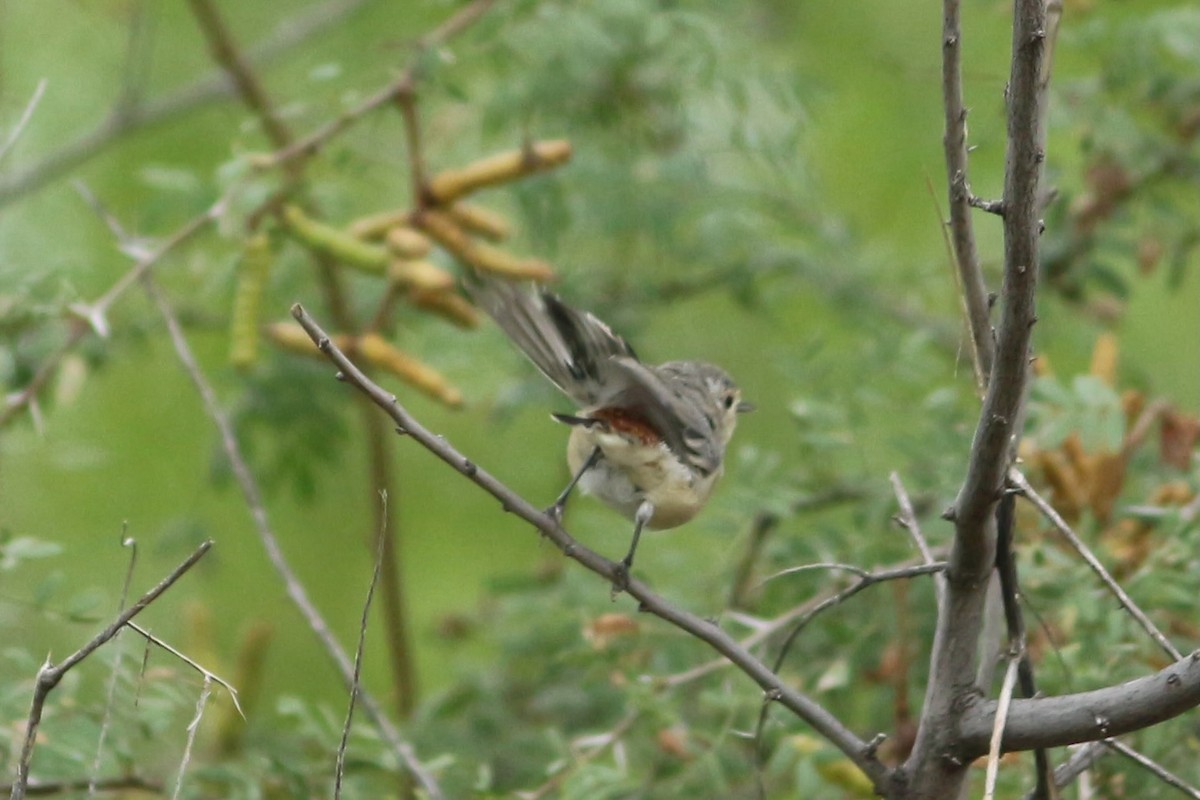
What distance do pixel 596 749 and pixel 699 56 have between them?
2.06 meters

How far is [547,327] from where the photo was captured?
9.84 feet

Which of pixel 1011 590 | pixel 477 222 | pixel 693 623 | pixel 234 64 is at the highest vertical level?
pixel 234 64

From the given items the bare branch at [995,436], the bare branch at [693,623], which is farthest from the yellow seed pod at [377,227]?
the bare branch at [995,436]

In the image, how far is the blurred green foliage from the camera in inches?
135

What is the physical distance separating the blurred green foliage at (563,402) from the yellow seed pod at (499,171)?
0.19 meters

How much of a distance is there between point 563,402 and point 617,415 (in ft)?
3.96

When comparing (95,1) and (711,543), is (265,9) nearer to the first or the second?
(95,1)

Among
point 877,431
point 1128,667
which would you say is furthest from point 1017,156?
point 877,431

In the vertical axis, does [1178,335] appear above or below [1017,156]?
above

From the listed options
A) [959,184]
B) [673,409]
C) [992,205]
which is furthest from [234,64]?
[992,205]

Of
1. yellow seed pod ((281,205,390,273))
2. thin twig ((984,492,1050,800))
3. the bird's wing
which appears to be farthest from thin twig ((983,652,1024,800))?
yellow seed pod ((281,205,390,273))

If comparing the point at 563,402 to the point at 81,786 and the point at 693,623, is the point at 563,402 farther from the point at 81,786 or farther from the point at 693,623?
the point at 693,623

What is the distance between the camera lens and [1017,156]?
74.7 inches

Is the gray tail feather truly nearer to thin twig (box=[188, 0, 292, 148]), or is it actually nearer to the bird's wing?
the bird's wing
